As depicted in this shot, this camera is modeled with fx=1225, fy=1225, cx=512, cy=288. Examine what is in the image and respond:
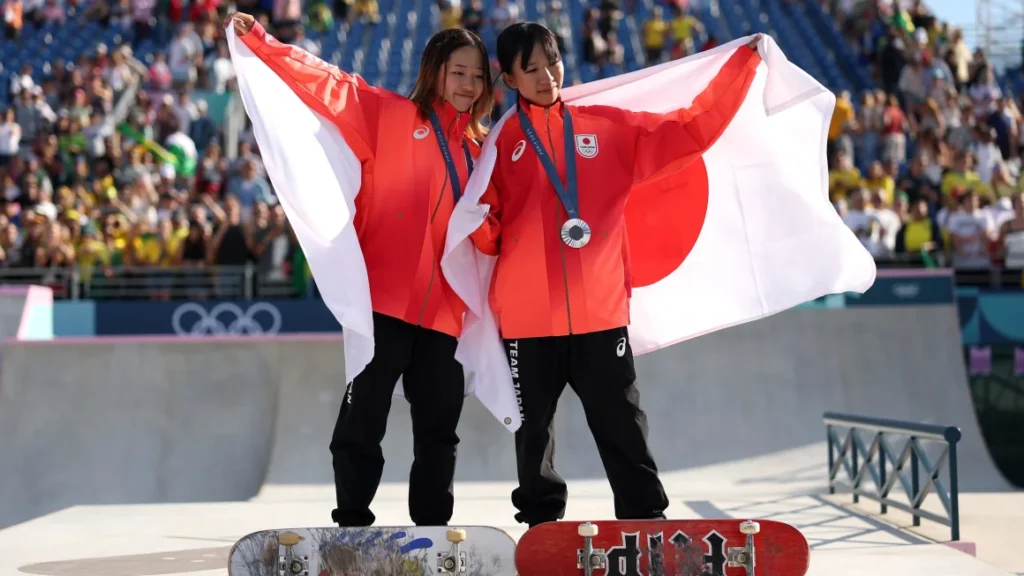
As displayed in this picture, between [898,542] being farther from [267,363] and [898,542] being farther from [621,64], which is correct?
[621,64]

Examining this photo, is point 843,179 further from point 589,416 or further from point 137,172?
point 589,416

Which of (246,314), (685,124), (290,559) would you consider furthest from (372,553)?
(246,314)

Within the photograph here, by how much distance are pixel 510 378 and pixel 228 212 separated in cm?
897

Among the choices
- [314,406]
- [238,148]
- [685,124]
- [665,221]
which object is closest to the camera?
[685,124]

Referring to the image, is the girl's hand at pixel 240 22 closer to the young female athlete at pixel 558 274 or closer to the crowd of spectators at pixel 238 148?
the young female athlete at pixel 558 274

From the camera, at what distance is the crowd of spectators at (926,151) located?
12039 mm

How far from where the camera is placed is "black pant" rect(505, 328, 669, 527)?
180 inches

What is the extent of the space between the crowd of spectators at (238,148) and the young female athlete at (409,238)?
6717mm

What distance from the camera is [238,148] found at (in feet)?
54.9

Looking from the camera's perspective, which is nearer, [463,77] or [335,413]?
[463,77]

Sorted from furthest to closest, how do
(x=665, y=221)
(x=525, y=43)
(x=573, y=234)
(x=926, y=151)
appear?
(x=926, y=151) → (x=665, y=221) → (x=525, y=43) → (x=573, y=234)

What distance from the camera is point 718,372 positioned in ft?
36.1

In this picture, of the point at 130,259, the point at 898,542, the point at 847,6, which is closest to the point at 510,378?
the point at 898,542

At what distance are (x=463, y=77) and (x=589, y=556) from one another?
192cm
